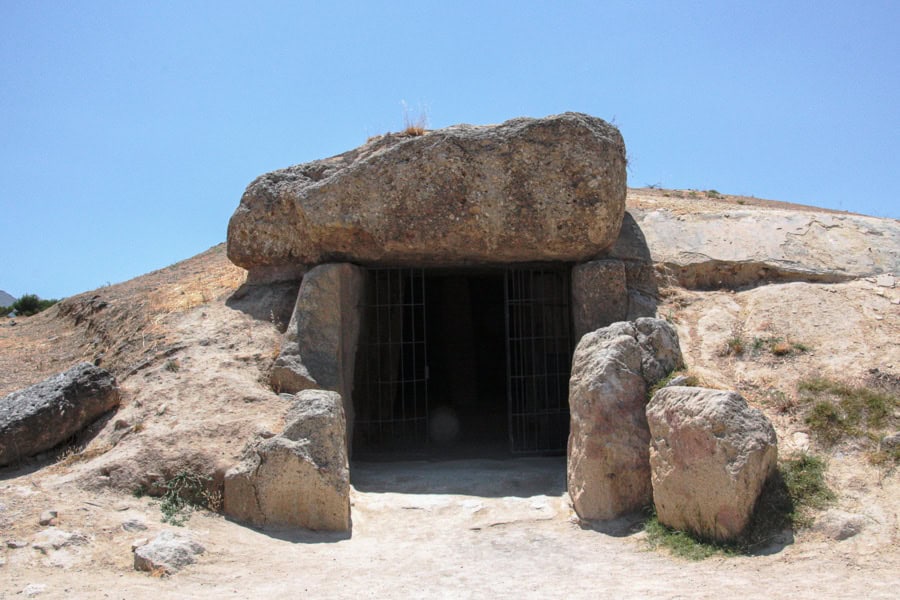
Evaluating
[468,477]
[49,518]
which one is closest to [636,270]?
[468,477]

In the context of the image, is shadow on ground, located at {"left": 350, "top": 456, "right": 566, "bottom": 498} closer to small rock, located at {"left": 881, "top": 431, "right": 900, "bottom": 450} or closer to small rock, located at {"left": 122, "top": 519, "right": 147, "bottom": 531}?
small rock, located at {"left": 122, "top": 519, "right": 147, "bottom": 531}

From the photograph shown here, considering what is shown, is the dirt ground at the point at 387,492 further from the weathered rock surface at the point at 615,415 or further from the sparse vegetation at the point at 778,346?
the weathered rock surface at the point at 615,415

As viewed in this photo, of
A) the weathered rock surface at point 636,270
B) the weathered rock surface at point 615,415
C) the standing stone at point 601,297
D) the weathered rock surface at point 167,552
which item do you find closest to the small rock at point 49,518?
Result: the weathered rock surface at point 167,552

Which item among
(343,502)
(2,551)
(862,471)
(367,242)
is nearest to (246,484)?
(343,502)

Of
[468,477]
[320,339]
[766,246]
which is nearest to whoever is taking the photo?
[468,477]

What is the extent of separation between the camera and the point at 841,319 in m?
7.32

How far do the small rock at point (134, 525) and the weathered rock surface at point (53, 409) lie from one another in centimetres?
170

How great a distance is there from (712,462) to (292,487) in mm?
3085

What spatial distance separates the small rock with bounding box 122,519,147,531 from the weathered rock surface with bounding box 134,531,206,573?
7.1 inches

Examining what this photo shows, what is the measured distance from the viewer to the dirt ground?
457 cm

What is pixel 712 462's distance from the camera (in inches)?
202

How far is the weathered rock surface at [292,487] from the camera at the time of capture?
593cm

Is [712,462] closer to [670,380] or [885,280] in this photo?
[670,380]

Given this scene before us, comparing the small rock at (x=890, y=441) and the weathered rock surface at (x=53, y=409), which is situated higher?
the weathered rock surface at (x=53, y=409)
